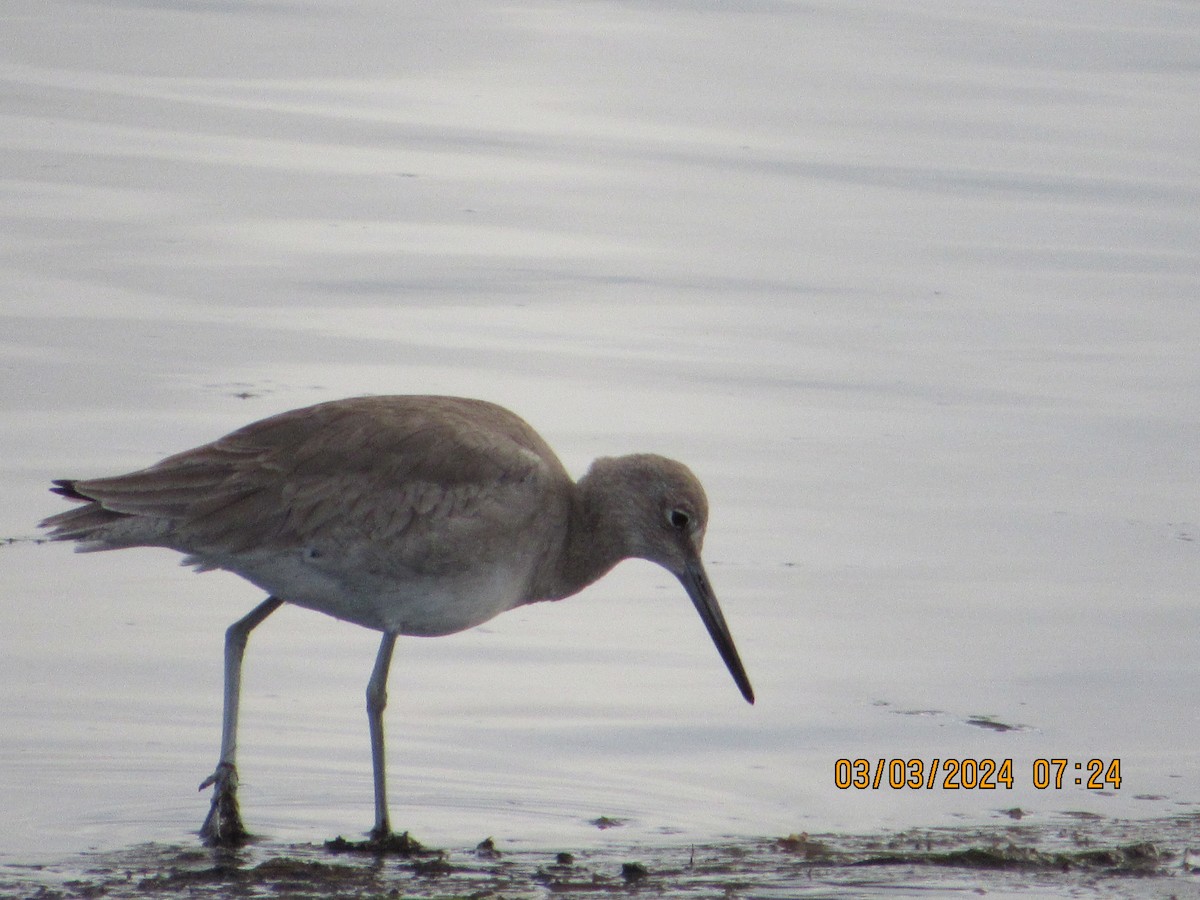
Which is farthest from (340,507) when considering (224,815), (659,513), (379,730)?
(659,513)

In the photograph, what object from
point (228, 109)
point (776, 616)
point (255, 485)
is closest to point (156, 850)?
point (255, 485)

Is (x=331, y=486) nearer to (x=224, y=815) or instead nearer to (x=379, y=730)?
(x=379, y=730)

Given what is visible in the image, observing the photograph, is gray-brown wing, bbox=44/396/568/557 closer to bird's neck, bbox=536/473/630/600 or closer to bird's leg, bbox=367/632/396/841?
bird's neck, bbox=536/473/630/600

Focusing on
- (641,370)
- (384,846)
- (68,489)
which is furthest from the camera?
(641,370)

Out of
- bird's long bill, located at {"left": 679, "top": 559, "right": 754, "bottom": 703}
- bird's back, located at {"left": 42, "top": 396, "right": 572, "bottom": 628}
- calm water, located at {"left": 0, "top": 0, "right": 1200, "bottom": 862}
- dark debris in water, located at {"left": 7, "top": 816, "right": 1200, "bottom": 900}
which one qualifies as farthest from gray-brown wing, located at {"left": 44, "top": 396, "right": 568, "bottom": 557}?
dark debris in water, located at {"left": 7, "top": 816, "right": 1200, "bottom": 900}

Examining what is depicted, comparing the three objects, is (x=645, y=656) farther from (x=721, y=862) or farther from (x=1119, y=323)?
(x=1119, y=323)

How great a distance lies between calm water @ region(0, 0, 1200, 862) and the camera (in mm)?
7719

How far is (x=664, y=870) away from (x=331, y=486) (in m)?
1.59

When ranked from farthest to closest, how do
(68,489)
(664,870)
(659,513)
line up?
(659,513) → (68,489) → (664,870)

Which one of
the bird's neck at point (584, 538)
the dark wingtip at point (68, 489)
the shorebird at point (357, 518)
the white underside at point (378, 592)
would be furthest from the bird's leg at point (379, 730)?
the dark wingtip at point (68, 489)

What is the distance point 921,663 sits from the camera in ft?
28.1

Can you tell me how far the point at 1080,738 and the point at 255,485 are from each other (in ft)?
9.75

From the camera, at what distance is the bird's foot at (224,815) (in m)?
6.84

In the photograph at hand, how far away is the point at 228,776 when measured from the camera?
22.8 feet
